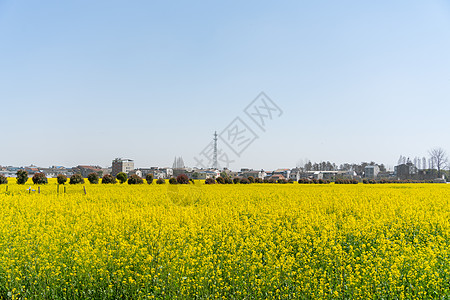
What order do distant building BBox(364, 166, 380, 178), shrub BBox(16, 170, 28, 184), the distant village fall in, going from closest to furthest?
shrub BBox(16, 170, 28, 184), the distant village, distant building BBox(364, 166, 380, 178)

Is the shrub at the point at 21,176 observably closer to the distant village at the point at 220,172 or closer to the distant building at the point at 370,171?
the distant village at the point at 220,172

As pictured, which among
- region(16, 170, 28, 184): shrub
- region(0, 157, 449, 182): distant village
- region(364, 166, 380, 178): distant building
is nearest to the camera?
region(16, 170, 28, 184): shrub

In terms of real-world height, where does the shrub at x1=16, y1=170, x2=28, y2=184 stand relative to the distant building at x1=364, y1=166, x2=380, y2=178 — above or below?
below

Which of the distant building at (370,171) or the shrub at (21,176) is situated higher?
the distant building at (370,171)

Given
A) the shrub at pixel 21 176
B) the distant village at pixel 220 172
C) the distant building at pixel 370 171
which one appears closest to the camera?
the shrub at pixel 21 176

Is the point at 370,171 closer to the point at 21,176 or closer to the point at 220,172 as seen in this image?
the point at 220,172

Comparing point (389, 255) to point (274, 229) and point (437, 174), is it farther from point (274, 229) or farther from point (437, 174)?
point (437, 174)

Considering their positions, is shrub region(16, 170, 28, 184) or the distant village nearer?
shrub region(16, 170, 28, 184)

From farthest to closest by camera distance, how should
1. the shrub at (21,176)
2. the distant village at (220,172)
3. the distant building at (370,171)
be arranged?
the distant building at (370,171), the distant village at (220,172), the shrub at (21,176)

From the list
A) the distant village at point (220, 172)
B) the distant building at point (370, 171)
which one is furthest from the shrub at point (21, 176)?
the distant building at point (370, 171)

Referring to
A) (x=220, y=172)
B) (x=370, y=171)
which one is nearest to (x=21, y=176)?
(x=220, y=172)

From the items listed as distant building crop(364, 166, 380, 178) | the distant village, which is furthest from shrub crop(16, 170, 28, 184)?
distant building crop(364, 166, 380, 178)

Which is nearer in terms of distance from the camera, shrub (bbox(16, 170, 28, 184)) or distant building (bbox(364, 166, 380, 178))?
shrub (bbox(16, 170, 28, 184))

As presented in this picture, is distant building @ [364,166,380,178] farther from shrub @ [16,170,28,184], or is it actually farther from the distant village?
shrub @ [16,170,28,184]
